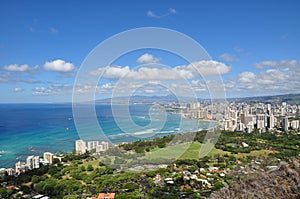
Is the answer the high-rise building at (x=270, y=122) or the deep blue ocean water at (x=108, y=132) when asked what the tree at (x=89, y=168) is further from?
the high-rise building at (x=270, y=122)

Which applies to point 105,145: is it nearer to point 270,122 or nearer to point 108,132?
point 108,132

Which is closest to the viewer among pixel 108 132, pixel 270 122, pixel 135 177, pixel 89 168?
pixel 108 132

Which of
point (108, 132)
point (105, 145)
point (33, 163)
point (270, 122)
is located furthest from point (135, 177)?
point (270, 122)

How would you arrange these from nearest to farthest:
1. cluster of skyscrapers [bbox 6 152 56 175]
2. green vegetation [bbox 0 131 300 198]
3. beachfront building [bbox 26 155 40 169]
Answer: green vegetation [bbox 0 131 300 198] → cluster of skyscrapers [bbox 6 152 56 175] → beachfront building [bbox 26 155 40 169]

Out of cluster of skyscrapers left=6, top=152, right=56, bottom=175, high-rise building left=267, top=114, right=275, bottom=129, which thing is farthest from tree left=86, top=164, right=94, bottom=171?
high-rise building left=267, top=114, right=275, bottom=129

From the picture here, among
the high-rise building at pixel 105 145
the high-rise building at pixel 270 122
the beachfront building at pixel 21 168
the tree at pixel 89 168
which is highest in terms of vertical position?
the high-rise building at pixel 105 145

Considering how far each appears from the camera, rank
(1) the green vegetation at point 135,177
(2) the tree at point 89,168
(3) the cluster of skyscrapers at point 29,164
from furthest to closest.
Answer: (3) the cluster of skyscrapers at point 29,164 → (2) the tree at point 89,168 → (1) the green vegetation at point 135,177

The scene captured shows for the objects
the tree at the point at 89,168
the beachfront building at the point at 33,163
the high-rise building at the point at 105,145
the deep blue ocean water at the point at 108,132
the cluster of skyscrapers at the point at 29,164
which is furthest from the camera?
the beachfront building at the point at 33,163

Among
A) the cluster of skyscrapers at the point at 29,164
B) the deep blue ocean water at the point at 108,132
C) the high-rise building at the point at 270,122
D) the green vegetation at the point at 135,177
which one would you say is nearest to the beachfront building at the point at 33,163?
the cluster of skyscrapers at the point at 29,164

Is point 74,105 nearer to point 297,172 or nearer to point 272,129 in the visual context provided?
point 297,172

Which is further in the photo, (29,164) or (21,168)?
(29,164)

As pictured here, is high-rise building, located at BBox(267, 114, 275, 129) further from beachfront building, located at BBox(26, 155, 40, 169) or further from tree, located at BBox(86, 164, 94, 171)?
beachfront building, located at BBox(26, 155, 40, 169)

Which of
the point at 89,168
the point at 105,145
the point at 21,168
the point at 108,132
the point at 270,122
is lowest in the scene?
the point at 21,168
